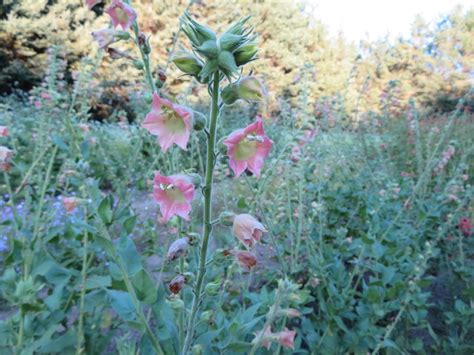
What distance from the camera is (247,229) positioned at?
99cm

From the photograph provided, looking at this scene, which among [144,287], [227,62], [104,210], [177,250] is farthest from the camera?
[104,210]

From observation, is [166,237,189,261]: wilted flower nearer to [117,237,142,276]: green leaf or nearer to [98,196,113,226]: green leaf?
[117,237,142,276]: green leaf

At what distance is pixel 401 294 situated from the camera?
1.96 meters

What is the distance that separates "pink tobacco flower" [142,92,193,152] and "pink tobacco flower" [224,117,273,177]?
0.13 m

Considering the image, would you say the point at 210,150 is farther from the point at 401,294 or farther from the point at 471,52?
the point at 471,52

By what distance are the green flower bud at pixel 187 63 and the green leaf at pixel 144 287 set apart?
634 millimetres

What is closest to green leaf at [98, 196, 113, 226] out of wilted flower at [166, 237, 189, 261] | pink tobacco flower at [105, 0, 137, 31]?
wilted flower at [166, 237, 189, 261]

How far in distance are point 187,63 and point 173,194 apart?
0.36 meters

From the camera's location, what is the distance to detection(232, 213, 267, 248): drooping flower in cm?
99

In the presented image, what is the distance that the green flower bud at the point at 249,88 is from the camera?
3.19 ft

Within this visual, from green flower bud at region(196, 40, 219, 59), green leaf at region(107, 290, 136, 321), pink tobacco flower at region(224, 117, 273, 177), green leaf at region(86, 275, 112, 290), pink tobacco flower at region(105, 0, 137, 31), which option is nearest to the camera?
green flower bud at region(196, 40, 219, 59)

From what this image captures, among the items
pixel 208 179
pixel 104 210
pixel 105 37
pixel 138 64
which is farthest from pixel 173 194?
pixel 105 37

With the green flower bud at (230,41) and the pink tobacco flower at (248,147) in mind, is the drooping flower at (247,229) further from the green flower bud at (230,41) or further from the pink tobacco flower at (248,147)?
the green flower bud at (230,41)

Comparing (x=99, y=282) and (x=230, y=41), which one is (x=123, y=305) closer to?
(x=99, y=282)
